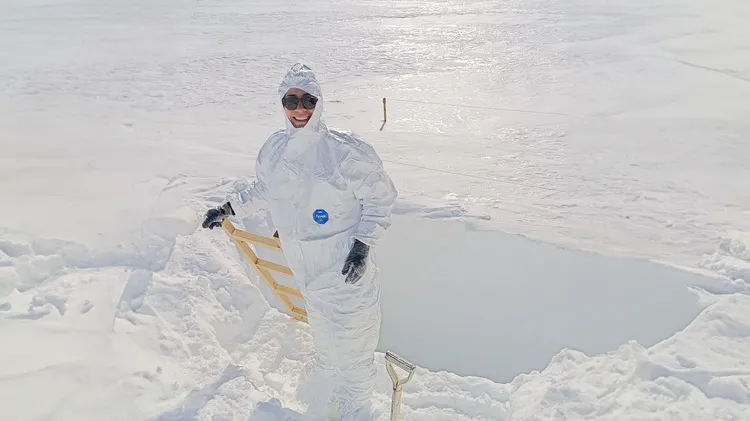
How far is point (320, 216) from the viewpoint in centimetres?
260

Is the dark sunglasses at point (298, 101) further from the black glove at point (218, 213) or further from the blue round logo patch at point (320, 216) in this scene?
the black glove at point (218, 213)

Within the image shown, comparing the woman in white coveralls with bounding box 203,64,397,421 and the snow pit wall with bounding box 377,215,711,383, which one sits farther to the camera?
the snow pit wall with bounding box 377,215,711,383

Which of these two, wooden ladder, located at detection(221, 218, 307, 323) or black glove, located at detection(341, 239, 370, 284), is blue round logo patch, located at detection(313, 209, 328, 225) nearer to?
black glove, located at detection(341, 239, 370, 284)

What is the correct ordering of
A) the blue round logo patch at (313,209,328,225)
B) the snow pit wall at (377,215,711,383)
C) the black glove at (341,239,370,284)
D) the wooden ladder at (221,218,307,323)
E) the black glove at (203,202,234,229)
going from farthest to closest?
1. the snow pit wall at (377,215,711,383)
2. the wooden ladder at (221,218,307,323)
3. the black glove at (203,202,234,229)
4. the blue round logo patch at (313,209,328,225)
5. the black glove at (341,239,370,284)

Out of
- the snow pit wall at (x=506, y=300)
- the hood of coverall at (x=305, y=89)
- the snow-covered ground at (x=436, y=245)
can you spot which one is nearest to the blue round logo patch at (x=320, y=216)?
the hood of coverall at (x=305, y=89)

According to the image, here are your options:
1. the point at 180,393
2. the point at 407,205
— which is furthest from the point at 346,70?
the point at 180,393

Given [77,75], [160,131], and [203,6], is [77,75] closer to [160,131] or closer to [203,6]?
[160,131]

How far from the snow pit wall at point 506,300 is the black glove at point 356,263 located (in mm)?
2226

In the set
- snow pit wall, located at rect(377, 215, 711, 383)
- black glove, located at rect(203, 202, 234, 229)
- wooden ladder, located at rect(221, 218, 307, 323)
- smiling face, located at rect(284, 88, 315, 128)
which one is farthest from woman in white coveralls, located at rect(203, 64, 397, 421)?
snow pit wall, located at rect(377, 215, 711, 383)

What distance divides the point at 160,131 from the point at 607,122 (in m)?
6.10

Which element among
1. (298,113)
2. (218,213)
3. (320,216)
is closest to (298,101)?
(298,113)

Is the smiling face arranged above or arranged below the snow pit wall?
above

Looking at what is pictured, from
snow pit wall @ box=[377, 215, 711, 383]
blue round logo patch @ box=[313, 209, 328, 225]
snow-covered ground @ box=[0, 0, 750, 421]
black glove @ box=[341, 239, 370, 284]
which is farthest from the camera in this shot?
snow pit wall @ box=[377, 215, 711, 383]

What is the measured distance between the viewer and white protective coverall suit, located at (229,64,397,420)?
2.56 meters
